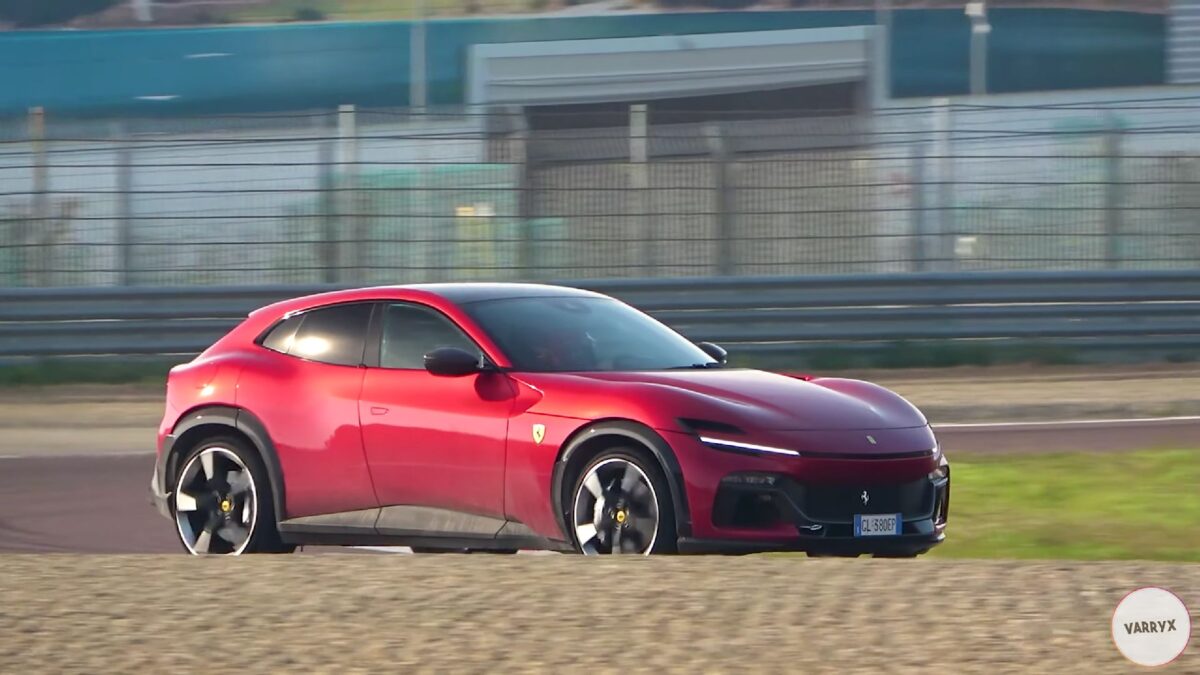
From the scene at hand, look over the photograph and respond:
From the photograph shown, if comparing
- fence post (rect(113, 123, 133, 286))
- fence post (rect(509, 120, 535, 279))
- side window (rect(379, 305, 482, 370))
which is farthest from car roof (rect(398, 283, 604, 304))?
fence post (rect(113, 123, 133, 286))

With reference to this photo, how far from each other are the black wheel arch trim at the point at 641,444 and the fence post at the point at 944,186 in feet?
37.1

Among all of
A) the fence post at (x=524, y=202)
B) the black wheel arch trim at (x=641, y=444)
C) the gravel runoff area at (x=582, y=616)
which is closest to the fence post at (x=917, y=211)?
the fence post at (x=524, y=202)

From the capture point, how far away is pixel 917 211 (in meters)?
19.1

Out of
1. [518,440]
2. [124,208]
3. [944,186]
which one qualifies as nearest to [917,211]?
[944,186]

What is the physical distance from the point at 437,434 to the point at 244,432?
110 cm

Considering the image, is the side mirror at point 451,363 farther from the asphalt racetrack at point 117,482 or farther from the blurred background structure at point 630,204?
the blurred background structure at point 630,204

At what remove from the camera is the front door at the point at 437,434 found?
340 inches

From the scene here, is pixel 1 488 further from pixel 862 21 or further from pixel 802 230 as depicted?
pixel 862 21

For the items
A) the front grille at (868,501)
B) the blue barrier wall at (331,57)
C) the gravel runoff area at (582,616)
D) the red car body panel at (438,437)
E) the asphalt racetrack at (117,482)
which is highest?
the blue barrier wall at (331,57)

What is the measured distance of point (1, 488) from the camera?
41.0ft

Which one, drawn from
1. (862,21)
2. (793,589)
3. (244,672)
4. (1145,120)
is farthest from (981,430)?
(862,21)

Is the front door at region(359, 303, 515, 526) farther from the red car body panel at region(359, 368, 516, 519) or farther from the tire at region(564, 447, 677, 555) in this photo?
the tire at region(564, 447, 677, 555)

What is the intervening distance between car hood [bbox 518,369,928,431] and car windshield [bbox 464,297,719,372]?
11.0 inches

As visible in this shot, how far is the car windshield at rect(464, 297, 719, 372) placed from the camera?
9016mm
